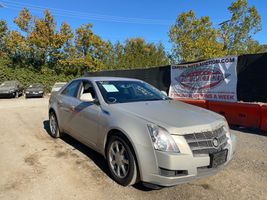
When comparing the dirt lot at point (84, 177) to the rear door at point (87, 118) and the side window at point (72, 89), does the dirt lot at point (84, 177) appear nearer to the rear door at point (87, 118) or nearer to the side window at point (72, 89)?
the rear door at point (87, 118)

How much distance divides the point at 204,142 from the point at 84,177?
193 centimetres

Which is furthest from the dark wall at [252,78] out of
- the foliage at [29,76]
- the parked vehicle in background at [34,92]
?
the foliage at [29,76]

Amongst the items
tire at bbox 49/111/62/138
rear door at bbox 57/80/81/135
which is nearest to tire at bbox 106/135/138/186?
rear door at bbox 57/80/81/135

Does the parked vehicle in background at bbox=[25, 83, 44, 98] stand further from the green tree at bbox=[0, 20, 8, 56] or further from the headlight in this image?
the headlight

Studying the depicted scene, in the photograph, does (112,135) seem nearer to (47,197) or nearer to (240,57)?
(47,197)

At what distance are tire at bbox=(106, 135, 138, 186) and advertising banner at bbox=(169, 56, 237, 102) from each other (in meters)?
5.73

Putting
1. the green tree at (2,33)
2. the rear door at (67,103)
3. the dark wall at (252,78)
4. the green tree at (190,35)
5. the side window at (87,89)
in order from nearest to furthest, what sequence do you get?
the side window at (87,89) → the rear door at (67,103) → the dark wall at (252,78) → the green tree at (190,35) → the green tree at (2,33)

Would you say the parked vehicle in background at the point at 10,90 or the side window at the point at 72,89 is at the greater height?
the side window at the point at 72,89

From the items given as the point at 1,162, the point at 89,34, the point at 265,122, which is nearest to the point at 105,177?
the point at 1,162

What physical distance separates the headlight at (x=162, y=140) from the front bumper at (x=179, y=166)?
0.20 ft

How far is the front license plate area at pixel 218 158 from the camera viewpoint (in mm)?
3395

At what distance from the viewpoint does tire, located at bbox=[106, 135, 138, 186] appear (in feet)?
11.7

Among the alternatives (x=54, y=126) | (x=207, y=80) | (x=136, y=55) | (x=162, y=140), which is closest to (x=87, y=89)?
(x=54, y=126)

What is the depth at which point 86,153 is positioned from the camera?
532 cm
